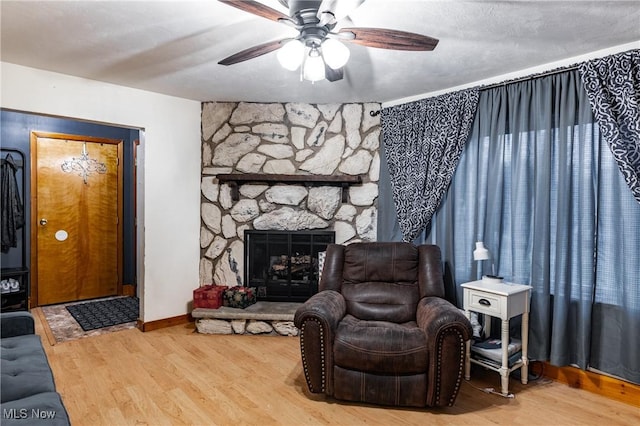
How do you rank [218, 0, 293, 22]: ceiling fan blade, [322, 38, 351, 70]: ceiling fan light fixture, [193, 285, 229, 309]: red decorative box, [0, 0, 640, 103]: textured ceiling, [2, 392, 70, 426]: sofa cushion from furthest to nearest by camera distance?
[193, 285, 229, 309]: red decorative box → [0, 0, 640, 103]: textured ceiling → [322, 38, 351, 70]: ceiling fan light fixture → [218, 0, 293, 22]: ceiling fan blade → [2, 392, 70, 426]: sofa cushion

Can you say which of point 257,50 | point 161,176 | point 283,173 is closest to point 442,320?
point 257,50

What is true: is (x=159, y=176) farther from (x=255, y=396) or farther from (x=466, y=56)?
(x=466, y=56)

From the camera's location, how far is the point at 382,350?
2.35m

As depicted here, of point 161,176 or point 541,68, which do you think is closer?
point 541,68

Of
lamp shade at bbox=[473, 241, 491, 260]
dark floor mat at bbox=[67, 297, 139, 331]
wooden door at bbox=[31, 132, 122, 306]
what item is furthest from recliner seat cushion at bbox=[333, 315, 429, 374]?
wooden door at bbox=[31, 132, 122, 306]

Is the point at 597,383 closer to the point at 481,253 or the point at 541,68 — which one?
the point at 481,253

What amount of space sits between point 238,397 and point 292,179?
2107mm

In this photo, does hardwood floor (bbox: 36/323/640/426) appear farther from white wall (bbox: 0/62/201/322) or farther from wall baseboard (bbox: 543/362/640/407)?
white wall (bbox: 0/62/201/322)

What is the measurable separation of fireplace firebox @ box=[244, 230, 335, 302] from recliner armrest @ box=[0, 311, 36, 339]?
2.01 meters

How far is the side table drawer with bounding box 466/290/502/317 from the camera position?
2.67 m

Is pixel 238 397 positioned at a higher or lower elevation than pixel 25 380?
lower

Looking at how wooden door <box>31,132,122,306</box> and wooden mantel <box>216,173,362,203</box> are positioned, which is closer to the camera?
wooden mantel <box>216,173,362,203</box>

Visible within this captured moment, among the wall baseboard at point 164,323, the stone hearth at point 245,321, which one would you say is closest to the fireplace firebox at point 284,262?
the stone hearth at point 245,321

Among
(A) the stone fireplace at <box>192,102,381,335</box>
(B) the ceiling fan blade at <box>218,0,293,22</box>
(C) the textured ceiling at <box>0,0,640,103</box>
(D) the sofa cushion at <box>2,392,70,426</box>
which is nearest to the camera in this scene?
(D) the sofa cushion at <box>2,392,70,426</box>
